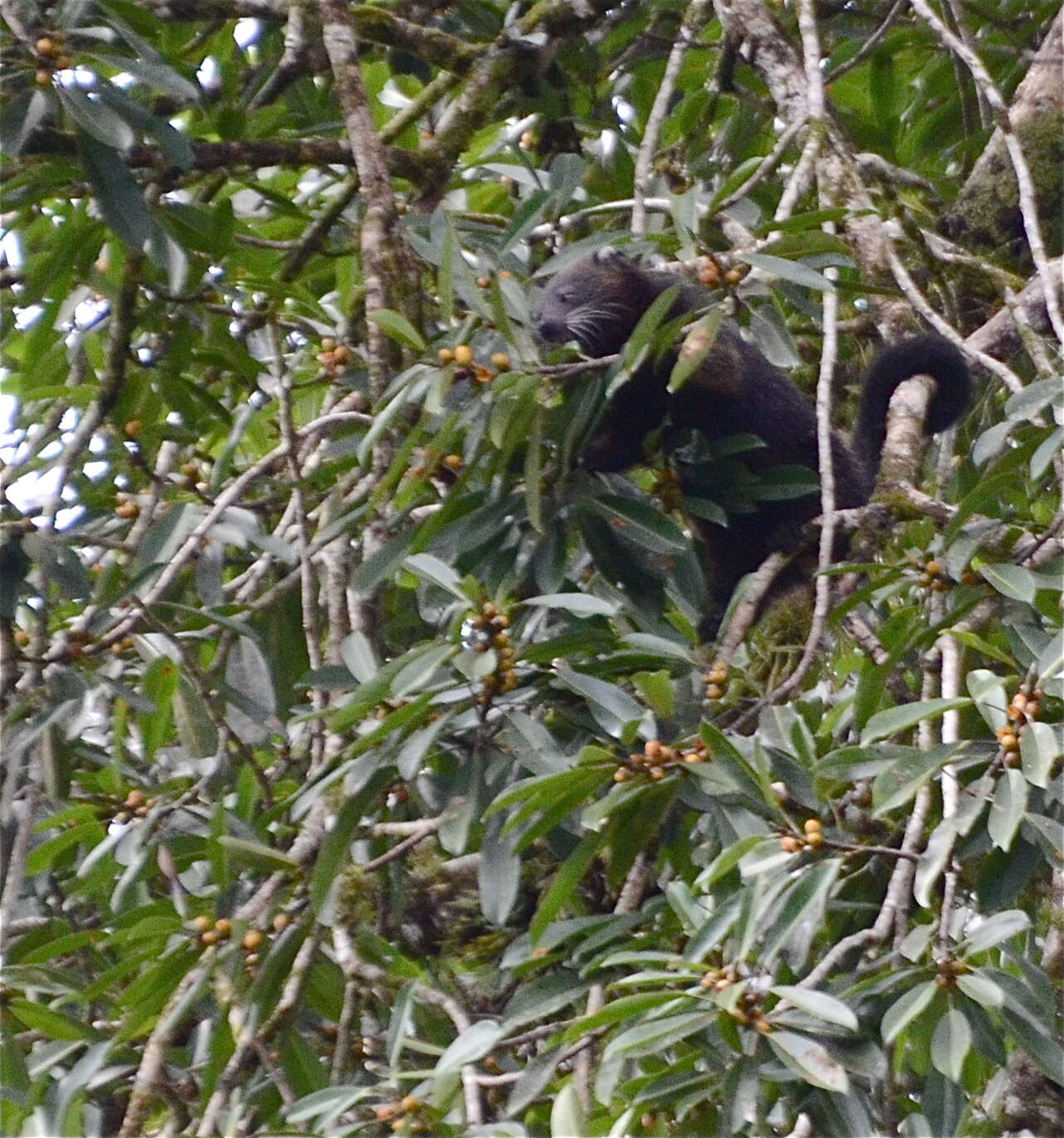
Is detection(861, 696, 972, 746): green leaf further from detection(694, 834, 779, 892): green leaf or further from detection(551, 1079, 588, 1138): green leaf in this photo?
detection(551, 1079, 588, 1138): green leaf

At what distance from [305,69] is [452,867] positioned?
1.81 meters

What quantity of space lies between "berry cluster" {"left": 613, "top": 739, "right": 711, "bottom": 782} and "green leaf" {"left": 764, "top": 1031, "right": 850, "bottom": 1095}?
1.38 feet

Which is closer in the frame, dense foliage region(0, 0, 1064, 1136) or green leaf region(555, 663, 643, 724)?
dense foliage region(0, 0, 1064, 1136)

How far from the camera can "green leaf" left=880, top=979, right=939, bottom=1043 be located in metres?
1.68

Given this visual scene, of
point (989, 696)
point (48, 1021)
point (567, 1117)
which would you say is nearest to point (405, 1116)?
point (567, 1117)

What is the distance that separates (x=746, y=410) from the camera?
151 inches

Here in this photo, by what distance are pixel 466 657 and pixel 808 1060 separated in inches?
27.8

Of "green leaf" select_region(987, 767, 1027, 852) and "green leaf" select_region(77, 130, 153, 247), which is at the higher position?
"green leaf" select_region(77, 130, 153, 247)

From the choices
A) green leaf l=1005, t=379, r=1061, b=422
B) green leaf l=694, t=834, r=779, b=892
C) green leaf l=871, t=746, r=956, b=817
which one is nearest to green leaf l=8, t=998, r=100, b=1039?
green leaf l=694, t=834, r=779, b=892

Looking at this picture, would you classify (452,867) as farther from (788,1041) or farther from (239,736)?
(788,1041)

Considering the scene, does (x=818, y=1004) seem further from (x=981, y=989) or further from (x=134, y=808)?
(x=134, y=808)

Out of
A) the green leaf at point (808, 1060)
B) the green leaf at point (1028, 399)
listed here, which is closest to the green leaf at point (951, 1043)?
the green leaf at point (808, 1060)

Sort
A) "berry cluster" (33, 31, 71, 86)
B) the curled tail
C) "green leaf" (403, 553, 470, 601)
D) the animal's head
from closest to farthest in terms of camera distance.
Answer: "green leaf" (403, 553, 470, 601) < "berry cluster" (33, 31, 71, 86) < the curled tail < the animal's head

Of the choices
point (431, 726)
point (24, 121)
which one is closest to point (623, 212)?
point (24, 121)
